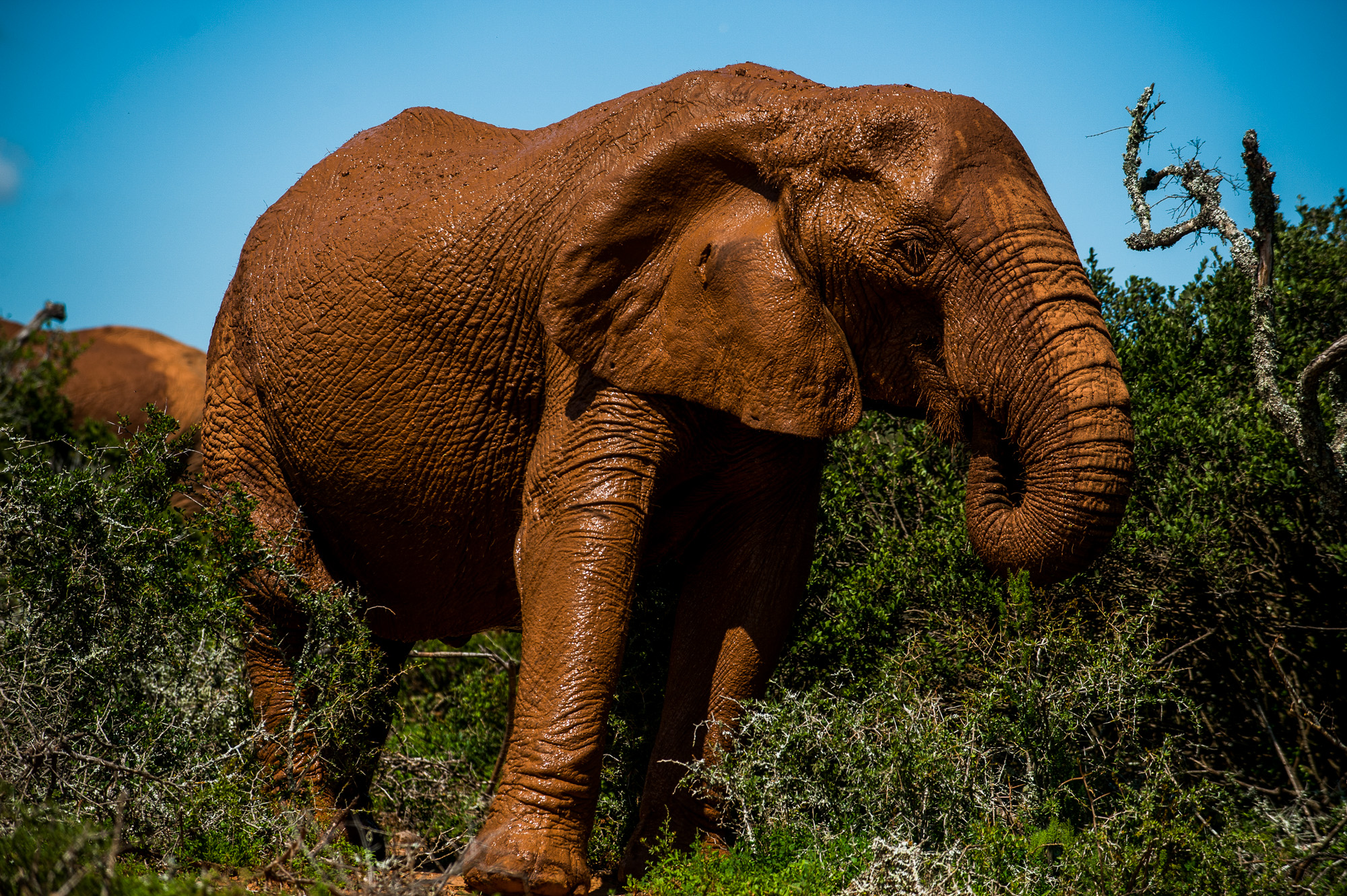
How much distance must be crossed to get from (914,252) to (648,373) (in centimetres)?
111

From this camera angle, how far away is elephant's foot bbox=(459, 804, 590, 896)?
3957 mm

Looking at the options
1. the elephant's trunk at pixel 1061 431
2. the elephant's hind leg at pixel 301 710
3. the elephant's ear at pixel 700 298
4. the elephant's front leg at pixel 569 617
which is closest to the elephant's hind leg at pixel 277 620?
the elephant's hind leg at pixel 301 710

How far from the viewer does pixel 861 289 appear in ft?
14.0

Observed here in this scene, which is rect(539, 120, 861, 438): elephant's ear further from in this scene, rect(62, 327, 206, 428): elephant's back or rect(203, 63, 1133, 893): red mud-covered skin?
rect(62, 327, 206, 428): elephant's back

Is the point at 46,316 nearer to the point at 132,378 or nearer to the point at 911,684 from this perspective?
the point at 132,378

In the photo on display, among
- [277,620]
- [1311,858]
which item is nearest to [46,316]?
[277,620]

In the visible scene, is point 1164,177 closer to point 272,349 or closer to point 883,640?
point 883,640

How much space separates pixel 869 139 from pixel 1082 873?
278 cm

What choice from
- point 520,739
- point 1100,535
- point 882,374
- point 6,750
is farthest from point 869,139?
point 6,750

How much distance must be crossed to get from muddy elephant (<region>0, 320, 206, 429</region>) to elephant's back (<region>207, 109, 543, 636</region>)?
363 inches

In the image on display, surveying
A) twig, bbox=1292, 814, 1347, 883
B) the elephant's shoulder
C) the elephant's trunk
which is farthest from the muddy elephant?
twig, bbox=1292, 814, 1347, 883

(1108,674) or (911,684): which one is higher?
(1108,674)

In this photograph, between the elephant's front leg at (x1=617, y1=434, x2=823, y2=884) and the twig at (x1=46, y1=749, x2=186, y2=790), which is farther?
the elephant's front leg at (x1=617, y1=434, x2=823, y2=884)

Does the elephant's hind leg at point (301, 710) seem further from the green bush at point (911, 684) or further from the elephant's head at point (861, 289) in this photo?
the elephant's head at point (861, 289)
